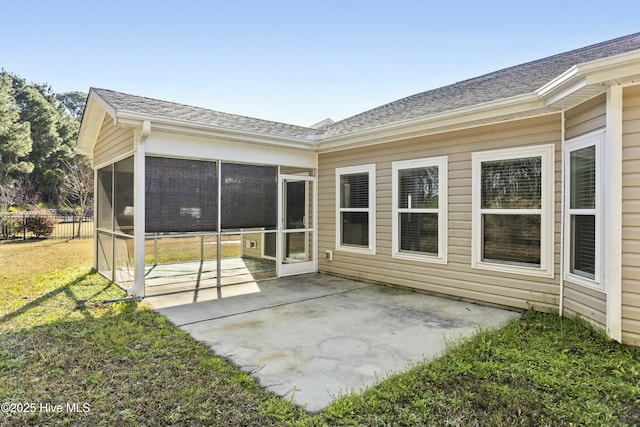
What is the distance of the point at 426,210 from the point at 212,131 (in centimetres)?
359

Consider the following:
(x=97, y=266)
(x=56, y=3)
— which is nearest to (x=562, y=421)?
(x=97, y=266)

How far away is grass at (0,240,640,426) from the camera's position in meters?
2.18

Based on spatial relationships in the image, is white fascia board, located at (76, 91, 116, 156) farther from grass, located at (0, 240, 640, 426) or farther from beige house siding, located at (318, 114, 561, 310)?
beige house siding, located at (318, 114, 561, 310)

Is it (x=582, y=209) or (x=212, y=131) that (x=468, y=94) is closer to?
(x=582, y=209)

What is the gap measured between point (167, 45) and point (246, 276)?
668 cm

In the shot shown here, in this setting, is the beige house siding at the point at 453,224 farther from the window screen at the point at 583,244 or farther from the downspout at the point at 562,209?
the window screen at the point at 583,244

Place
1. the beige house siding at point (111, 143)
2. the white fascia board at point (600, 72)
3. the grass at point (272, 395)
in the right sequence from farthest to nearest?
1. the beige house siding at point (111, 143)
2. the white fascia board at point (600, 72)
3. the grass at point (272, 395)

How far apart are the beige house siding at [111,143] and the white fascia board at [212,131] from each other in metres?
0.54

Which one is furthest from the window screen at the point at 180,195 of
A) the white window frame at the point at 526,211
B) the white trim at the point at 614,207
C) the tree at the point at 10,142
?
the tree at the point at 10,142

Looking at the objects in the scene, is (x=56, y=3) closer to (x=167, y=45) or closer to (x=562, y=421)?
(x=167, y=45)

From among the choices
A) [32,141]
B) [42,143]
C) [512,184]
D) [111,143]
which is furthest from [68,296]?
[42,143]

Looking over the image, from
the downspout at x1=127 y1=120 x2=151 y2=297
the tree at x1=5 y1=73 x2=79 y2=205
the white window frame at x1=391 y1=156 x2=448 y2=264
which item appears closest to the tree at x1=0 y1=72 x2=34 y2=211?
the tree at x1=5 y1=73 x2=79 y2=205

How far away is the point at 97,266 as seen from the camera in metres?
7.30

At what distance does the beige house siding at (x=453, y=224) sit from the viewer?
4367 millimetres
